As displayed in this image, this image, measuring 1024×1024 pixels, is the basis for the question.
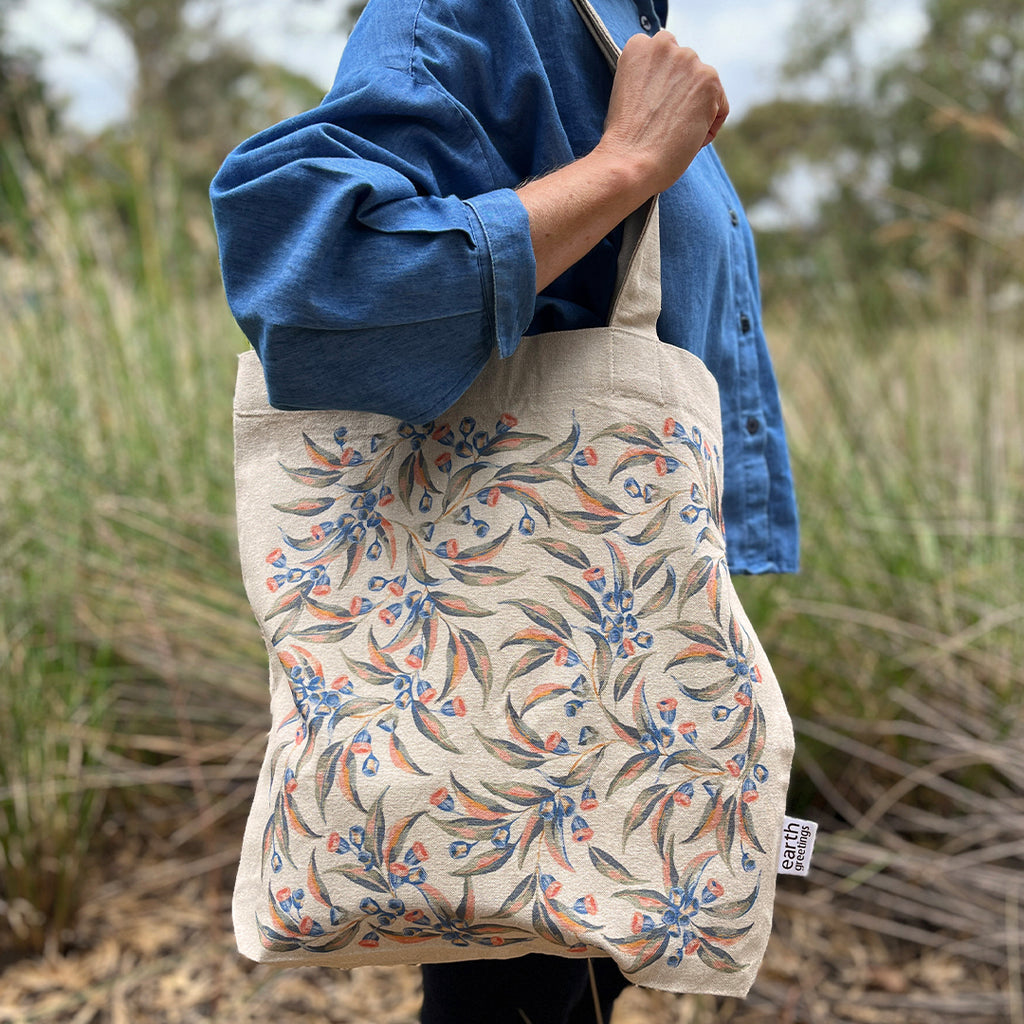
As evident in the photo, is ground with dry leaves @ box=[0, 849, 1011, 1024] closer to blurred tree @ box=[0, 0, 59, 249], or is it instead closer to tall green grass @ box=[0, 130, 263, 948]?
tall green grass @ box=[0, 130, 263, 948]

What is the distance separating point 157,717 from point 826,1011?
1.38 metres

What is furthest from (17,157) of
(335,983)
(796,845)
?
(796,845)

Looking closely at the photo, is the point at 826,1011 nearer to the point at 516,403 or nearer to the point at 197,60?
the point at 516,403

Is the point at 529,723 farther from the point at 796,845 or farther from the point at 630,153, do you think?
the point at 630,153

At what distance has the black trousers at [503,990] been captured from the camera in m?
0.83

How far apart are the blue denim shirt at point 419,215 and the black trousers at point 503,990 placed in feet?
1.57

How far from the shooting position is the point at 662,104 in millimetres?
707

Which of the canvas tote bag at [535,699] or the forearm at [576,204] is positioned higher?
the forearm at [576,204]

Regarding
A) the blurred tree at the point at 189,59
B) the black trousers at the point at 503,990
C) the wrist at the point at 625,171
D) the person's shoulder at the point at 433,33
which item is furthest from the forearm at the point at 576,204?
the blurred tree at the point at 189,59

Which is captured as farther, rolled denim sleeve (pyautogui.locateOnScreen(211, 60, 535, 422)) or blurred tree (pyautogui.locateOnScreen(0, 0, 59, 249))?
blurred tree (pyautogui.locateOnScreen(0, 0, 59, 249))

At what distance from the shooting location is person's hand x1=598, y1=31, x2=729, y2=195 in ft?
2.28

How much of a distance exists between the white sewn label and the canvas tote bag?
0.03 meters

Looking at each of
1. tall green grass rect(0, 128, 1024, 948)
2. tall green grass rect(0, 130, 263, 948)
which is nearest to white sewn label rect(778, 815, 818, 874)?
tall green grass rect(0, 128, 1024, 948)

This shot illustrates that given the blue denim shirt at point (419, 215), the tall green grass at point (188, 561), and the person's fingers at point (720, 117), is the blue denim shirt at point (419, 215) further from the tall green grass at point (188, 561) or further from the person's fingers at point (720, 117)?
the tall green grass at point (188, 561)
